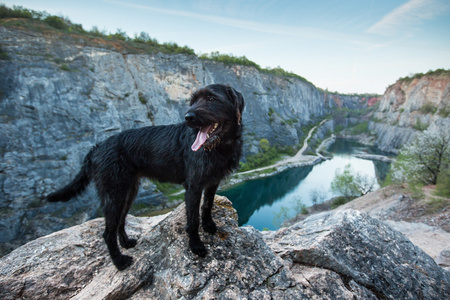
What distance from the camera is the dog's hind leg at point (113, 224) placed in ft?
10.2

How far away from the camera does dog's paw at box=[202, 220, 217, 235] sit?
11.0ft

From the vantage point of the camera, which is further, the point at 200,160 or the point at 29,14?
A: the point at 29,14

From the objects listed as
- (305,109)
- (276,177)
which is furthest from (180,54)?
(305,109)

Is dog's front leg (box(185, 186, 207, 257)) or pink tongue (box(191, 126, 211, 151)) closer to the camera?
pink tongue (box(191, 126, 211, 151))

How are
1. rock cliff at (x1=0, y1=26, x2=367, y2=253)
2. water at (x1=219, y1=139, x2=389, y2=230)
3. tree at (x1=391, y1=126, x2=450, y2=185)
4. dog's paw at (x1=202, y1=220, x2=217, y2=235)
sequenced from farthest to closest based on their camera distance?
water at (x1=219, y1=139, x2=389, y2=230)
rock cliff at (x1=0, y1=26, x2=367, y2=253)
tree at (x1=391, y1=126, x2=450, y2=185)
dog's paw at (x1=202, y1=220, x2=217, y2=235)

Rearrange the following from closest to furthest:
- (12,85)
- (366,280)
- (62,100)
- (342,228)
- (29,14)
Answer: (366,280)
(342,228)
(12,85)
(62,100)
(29,14)

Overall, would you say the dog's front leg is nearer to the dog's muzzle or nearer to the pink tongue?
the pink tongue

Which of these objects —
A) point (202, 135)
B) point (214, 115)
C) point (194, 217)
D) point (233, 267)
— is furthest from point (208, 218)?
point (214, 115)

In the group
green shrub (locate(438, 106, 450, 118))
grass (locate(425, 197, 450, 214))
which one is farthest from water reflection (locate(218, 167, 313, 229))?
green shrub (locate(438, 106, 450, 118))

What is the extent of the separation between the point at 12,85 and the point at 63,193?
24263 millimetres

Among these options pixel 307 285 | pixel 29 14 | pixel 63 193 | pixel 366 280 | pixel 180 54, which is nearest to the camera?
pixel 307 285

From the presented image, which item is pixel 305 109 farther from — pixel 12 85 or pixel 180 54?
pixel 12 85

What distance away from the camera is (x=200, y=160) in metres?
2.89

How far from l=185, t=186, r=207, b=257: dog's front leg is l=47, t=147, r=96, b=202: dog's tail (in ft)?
6.20
